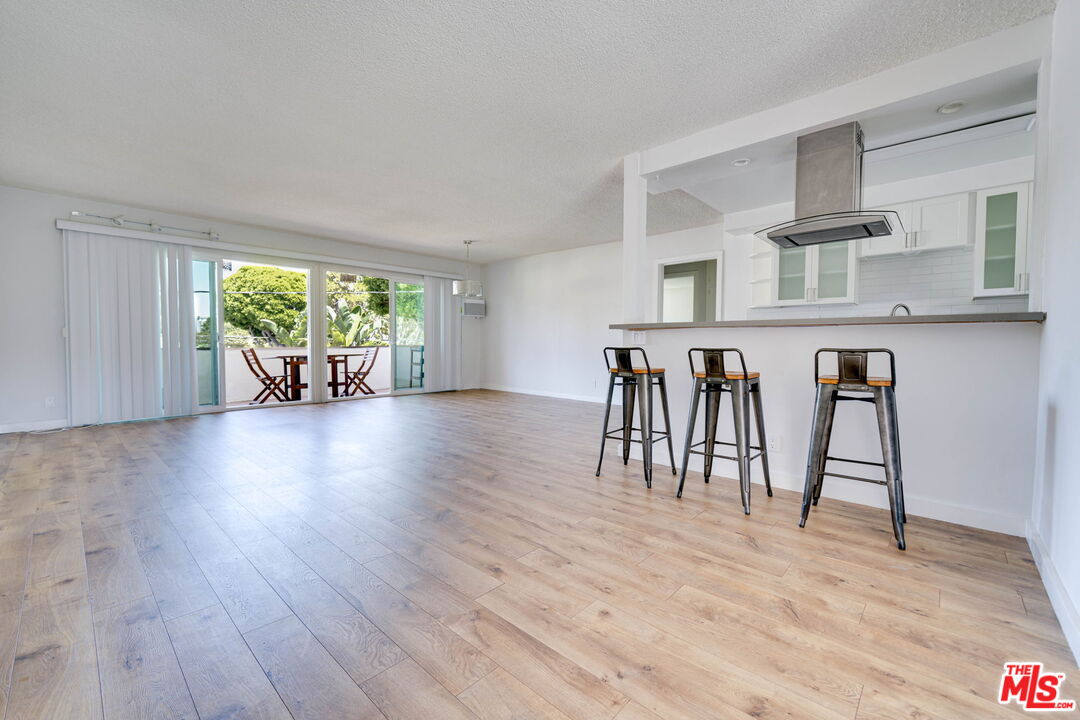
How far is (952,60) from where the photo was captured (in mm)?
2420

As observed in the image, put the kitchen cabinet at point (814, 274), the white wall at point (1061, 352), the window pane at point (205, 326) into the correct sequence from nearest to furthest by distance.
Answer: the white wall at point (1061, 352) < the kitchen cabinet at point (814, 274) < the window pane at point (205, 326)

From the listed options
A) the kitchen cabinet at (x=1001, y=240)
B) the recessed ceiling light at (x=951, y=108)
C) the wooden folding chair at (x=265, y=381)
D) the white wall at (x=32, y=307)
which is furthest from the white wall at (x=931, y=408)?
the wooden folding chair at (x=265, y=381)

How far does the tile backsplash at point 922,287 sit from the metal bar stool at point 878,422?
266 centimetres

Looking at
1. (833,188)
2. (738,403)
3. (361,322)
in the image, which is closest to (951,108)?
(833,188)

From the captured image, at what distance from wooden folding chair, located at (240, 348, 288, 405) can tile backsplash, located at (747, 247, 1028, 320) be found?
7.59m

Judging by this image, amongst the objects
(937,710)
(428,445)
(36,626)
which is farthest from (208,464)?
(937,710)

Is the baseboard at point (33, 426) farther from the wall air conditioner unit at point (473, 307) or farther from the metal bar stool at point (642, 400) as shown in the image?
the metal bar stool at point (642, 400)

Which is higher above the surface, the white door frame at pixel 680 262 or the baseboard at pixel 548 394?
the white door frame at pixel 680 262

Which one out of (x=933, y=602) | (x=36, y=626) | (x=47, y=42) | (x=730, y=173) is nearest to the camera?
(x=36, y=626)

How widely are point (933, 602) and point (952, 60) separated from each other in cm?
274

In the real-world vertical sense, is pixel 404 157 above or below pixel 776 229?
above

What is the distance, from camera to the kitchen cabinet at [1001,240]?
357 centimetres

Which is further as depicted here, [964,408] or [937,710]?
[964,408]

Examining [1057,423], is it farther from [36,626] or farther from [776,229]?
[36,626]
